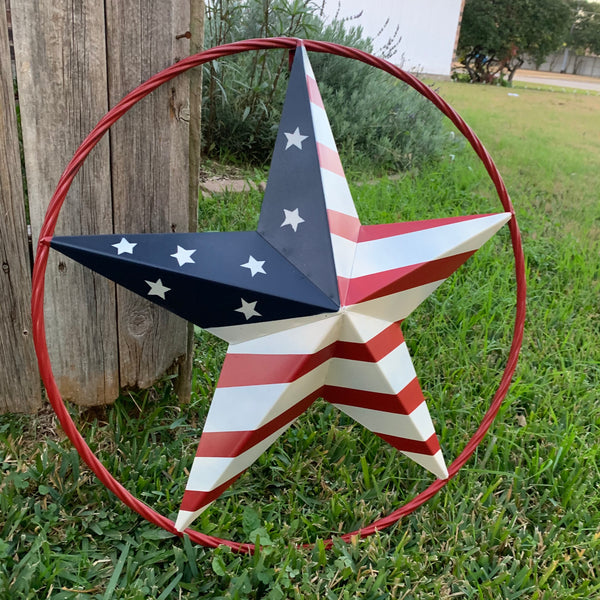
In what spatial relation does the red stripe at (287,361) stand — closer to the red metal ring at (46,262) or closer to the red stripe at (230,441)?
the red stripe at (230,441)

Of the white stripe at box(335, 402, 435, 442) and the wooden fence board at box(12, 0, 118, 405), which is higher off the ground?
the wooden fence board at box(12, 0, 118, 405)

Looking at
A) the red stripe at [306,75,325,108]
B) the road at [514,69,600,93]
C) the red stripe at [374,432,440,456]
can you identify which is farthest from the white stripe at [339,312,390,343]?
the road at [514,69,600,93]

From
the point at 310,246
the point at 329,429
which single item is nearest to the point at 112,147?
the point at 310,246

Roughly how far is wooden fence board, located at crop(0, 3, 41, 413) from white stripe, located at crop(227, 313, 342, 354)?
0.75m

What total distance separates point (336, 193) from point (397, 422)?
632 millimetres

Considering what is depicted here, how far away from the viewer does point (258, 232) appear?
57.6 inches

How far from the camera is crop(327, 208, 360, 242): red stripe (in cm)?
141

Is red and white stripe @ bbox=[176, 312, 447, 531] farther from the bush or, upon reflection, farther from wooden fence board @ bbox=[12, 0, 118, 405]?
the bush

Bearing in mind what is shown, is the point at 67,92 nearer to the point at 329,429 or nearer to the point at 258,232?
the point at 258,232

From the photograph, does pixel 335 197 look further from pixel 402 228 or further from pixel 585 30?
pixel 585 30

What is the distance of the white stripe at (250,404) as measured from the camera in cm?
131

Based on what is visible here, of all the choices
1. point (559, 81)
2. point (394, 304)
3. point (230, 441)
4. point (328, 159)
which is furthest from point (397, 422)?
point (559, 81)

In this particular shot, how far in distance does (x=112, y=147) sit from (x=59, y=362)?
2.15 feet

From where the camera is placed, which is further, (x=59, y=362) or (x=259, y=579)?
(x=59, y=362)
